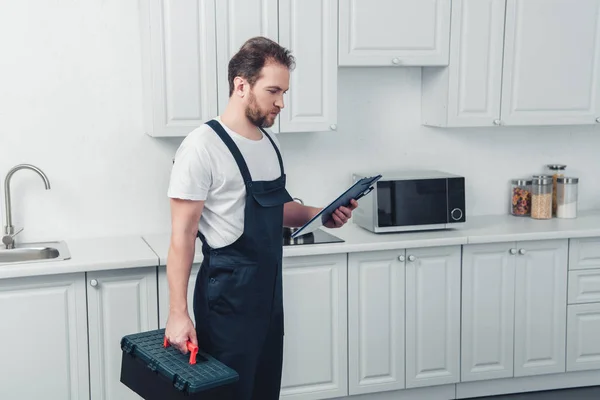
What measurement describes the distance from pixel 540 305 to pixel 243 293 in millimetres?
1767

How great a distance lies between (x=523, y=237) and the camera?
351 cm

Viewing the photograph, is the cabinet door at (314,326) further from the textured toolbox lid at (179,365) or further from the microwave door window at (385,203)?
the textured toolbox lid at (179,365)

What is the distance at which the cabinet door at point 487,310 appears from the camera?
138 inches

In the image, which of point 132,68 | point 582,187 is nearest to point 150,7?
point 132,68

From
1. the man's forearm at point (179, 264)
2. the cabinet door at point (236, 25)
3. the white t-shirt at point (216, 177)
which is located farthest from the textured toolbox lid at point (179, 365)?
the cabinet door at point (236, 25)

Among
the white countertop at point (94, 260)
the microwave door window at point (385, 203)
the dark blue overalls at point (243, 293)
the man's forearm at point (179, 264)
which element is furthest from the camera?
the microwave door window at point (385, 203)

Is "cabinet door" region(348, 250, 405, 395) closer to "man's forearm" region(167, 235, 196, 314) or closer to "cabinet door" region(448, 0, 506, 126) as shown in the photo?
"cabinet door" region(448, 0, 506, 126)

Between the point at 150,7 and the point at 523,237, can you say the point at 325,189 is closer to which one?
the point at 523,237

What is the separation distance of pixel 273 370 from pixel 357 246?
37.3 inches

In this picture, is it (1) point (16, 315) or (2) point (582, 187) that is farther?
(2) point (582, 187)

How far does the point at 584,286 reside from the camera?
12.0ft

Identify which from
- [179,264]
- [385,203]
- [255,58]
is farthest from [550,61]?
[179,264]

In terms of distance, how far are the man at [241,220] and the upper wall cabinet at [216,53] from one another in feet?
2.80

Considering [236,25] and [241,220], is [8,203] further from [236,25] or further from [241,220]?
[241,220]
